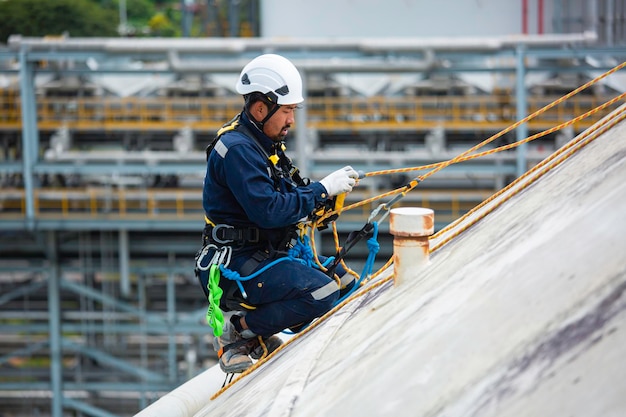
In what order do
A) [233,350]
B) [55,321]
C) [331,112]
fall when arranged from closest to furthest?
1. [233,350]
2. [331,112]
3. [55,321]

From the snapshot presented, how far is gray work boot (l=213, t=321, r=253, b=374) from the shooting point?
388 cm

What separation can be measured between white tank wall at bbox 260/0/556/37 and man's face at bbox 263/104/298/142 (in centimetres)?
1384

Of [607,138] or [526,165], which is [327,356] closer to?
[607,138]

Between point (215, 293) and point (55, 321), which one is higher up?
point (215, 293)

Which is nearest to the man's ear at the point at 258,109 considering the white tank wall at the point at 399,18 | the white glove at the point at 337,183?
the white glove at the point at 337,183

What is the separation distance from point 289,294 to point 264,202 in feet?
1.50

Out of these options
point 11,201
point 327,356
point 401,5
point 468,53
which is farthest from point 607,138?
point 401,5

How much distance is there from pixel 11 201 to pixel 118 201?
1.68m

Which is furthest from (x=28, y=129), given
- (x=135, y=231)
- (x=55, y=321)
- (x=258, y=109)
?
(x=258, y=109)

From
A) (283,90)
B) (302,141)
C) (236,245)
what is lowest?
(302,141)

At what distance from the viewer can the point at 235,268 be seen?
12.0ft

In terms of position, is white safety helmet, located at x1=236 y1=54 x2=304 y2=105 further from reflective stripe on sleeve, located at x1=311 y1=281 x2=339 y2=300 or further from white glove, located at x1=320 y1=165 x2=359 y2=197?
reflective stripe on sleeve, located at x1=311 y1=281 x2=339 y2=300

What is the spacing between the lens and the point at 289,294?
365 cm

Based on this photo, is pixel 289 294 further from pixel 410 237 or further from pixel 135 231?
pixel 135 231
